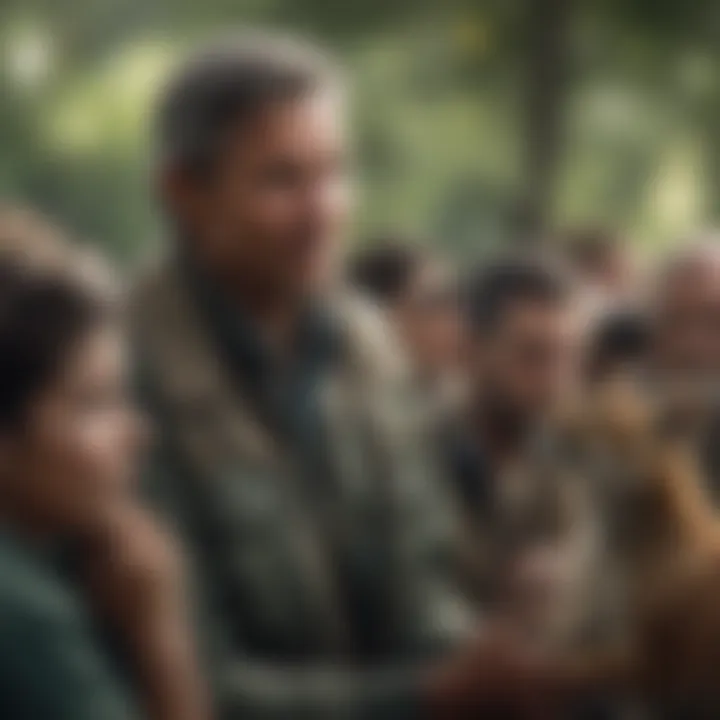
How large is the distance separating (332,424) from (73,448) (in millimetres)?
218

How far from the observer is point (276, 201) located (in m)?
1.28

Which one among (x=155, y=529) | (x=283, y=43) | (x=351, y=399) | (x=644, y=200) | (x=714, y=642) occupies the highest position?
(x=283, y=43)

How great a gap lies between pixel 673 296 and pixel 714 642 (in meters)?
0.29

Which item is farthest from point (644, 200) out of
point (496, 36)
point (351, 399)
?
point (351, 399)

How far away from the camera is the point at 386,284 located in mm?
1263

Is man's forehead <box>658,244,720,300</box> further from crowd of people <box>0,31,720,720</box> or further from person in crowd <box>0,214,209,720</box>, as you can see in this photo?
person in crowd <box>0,214,209,720</box>

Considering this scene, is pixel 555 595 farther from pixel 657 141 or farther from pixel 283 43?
pixel 283 43

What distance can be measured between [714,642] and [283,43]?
0.61 m

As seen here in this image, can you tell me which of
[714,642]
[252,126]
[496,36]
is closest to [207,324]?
[252,126]

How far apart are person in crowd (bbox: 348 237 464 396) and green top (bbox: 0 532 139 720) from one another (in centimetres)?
34

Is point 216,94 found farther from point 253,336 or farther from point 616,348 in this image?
point 616,348

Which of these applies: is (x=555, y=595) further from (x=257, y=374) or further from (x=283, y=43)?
(x=283, y=43)

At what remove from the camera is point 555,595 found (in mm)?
1265

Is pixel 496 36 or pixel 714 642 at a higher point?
pixel 496 36
